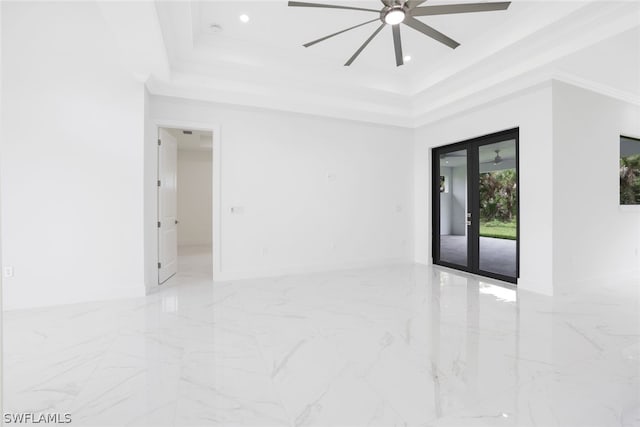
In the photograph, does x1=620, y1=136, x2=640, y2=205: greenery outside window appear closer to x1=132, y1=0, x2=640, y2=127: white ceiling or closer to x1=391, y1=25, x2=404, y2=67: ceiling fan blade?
x1=132, y1=0, x2=640, y2=127: white ceiling

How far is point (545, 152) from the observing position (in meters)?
4.33

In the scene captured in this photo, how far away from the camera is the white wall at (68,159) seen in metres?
3.74

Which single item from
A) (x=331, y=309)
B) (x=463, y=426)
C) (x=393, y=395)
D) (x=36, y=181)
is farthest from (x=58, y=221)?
(x=463, y=426)

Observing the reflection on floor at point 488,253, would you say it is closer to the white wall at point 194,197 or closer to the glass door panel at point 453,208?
the glass door panel at point 453,208

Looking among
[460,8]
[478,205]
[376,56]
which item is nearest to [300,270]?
[478,205]

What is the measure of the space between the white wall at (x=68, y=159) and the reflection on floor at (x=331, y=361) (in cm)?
41

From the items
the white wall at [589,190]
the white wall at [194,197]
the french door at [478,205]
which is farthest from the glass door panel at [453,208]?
the white wall at [194,197]

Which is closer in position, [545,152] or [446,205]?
[545,152]

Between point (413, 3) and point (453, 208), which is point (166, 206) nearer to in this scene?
point (413, 3)

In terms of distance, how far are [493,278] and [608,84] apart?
120 inches

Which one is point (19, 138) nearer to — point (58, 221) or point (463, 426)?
point (58, 221)

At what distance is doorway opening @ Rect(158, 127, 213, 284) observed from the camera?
4.98 metres

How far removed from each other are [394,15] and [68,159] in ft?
12.7

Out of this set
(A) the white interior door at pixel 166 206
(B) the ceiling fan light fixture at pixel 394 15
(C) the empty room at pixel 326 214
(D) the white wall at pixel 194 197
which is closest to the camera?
(C) the empty room at pixel 326 214
